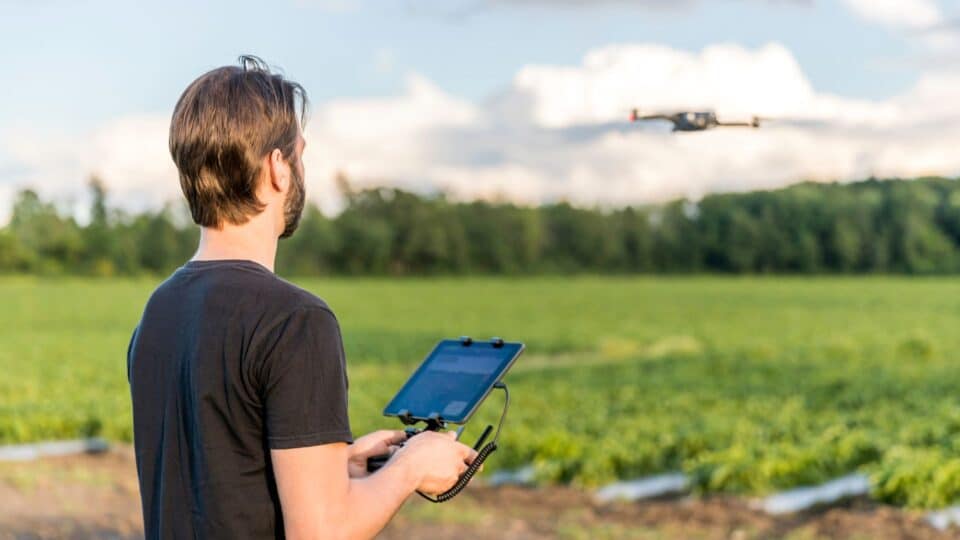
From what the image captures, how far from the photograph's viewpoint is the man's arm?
2078 millimetres

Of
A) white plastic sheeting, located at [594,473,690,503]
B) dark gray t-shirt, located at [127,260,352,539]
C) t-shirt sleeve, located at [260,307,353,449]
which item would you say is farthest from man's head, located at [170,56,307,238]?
white plastic sheeting, located at [594,473,690,503]

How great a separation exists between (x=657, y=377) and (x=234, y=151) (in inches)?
711

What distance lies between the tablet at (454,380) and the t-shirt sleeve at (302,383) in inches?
14.1

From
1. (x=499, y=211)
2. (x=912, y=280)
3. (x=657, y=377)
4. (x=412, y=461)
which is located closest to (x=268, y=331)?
(x=412, y=461)

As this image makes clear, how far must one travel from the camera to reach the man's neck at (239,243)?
2234 millimetres

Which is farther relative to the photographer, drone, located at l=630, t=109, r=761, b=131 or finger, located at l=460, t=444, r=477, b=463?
drone, located at l=630, t=109, r=761, b=131

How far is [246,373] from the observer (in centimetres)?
210

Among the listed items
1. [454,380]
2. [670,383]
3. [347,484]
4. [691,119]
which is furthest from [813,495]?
[670,383]

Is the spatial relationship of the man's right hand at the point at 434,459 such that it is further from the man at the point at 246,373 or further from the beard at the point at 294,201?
the beard at the point at 294,201

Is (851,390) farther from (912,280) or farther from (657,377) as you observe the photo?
(912,280)

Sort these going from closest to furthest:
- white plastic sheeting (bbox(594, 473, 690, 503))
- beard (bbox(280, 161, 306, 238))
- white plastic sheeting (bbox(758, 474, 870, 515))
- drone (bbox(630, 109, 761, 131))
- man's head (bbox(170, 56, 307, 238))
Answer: man's head (bbox(170, 56, 307, 238)) < beard (bbox(280, 161, 306, 238)) < drone (bbox(630, 109, 761, 131)) < white plastic sheeting (bbox(758, 474, 870, 515)) < white plastic sheeting (bbox(594, 473, 690, 503))

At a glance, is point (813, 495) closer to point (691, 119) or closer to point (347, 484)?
point (691, 119)

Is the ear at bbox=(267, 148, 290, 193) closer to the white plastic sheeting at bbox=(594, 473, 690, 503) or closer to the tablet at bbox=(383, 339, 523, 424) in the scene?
the tablet at bbox=(383, 339, 523, 424)

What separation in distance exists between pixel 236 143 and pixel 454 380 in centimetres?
71
